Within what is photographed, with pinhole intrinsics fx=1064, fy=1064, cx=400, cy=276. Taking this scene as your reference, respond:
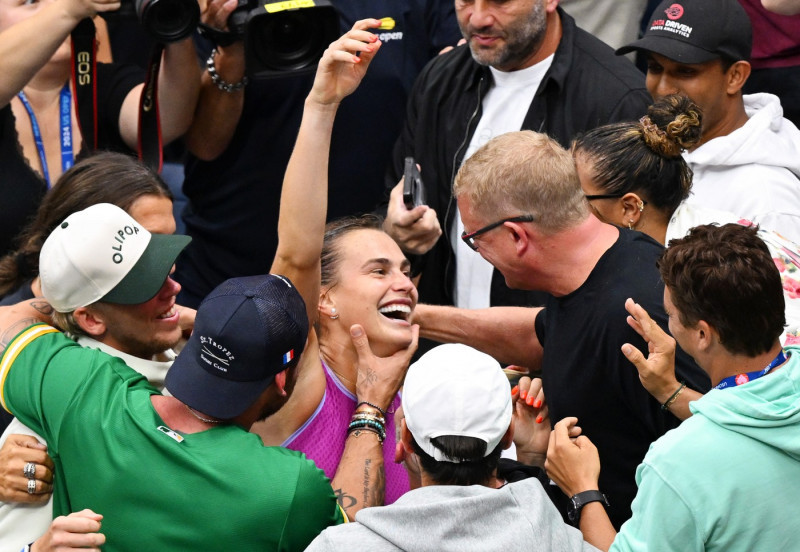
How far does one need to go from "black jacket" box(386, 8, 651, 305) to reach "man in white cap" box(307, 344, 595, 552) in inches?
67.0

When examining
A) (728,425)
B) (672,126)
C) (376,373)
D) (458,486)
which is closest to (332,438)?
(376,373)

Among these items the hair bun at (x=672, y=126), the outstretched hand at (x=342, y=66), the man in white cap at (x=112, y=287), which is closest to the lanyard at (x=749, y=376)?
the hair bun at (x=672, y=126)

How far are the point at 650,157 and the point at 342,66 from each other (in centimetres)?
103

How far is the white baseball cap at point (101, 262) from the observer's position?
2701mm

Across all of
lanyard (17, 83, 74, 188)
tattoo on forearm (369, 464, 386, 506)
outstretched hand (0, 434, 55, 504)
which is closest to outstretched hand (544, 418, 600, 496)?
tattoo on forearm (369, 464, 386, 506)

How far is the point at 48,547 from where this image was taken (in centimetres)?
237

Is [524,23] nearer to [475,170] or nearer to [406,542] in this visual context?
[475,170]

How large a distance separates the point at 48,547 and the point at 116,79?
230 cm

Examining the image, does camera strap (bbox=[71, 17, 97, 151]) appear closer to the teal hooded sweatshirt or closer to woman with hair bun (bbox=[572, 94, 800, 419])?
woman with hair bun (bbox=[572, 94, 800, 419])

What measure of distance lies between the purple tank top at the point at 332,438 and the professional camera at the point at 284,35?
132cm

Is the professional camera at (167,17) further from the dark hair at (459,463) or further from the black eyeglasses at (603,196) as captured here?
the dark hair at (459,463)

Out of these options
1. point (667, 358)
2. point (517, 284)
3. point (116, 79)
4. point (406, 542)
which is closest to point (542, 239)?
point (517, 284)

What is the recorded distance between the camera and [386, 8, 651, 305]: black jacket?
405cm

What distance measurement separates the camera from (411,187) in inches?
148
